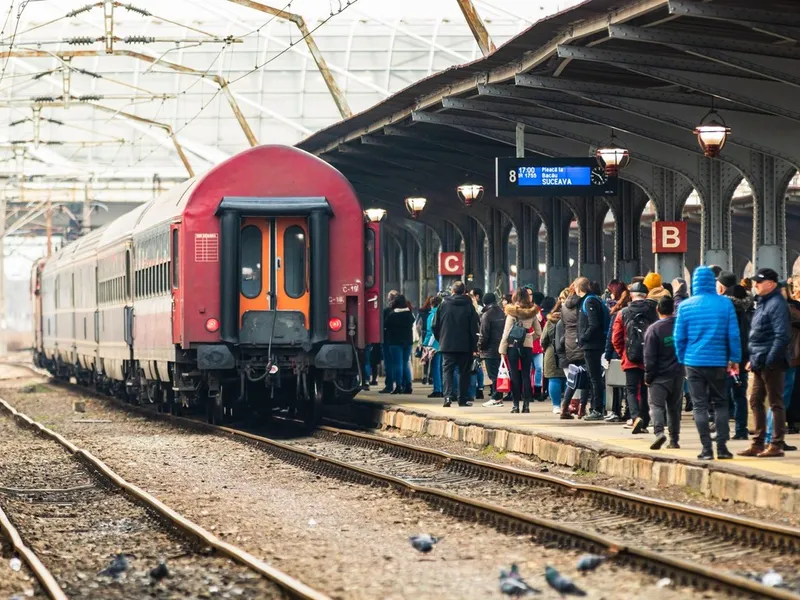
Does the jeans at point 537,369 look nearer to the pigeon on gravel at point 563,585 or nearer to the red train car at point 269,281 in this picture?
the red train car at point 269,281

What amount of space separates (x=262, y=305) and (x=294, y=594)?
38.1 feet

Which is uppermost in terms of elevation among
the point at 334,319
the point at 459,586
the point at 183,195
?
the point at 183,195

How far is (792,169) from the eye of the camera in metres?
20.4

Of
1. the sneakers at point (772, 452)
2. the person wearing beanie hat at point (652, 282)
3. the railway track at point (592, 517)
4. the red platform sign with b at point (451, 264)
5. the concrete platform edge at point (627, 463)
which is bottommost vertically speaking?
the railway track at point (592, 517)

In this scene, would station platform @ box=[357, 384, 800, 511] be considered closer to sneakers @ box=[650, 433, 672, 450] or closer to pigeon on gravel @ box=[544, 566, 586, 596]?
sneakers @ box=[650, 433, 672, 450]

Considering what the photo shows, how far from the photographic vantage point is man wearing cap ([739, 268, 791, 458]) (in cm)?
1270

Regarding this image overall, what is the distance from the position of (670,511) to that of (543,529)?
1.02 meters

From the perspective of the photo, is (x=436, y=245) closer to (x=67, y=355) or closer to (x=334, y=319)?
(x=67, y=355)

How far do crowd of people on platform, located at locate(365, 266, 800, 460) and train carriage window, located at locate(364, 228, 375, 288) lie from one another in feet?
4.45

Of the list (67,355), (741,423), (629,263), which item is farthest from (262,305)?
(67,355)

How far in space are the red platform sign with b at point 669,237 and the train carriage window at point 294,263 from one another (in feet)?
19.6

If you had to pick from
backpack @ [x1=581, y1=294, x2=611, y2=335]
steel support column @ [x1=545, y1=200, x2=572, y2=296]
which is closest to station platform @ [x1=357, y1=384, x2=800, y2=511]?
backpack @ [x1=581, y1=294, x2=611, y2=335]

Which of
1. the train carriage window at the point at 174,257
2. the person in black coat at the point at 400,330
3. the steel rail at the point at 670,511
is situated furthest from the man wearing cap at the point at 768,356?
the person in black coat at the point at 400,330

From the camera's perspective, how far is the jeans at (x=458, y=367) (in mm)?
21031
